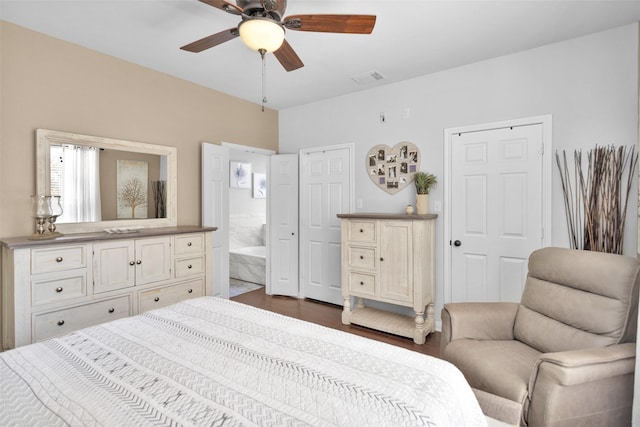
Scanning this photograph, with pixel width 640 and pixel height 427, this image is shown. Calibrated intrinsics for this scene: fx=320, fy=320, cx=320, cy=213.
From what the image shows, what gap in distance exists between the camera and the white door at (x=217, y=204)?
12.2 feet

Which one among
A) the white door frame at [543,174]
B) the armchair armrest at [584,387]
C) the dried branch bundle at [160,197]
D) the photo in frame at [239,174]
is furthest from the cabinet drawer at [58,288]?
the photo in frame at [239,174]

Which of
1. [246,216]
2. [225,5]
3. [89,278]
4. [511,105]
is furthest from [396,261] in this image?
[246,216]

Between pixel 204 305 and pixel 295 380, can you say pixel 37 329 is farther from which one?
Result: pixel 295 380

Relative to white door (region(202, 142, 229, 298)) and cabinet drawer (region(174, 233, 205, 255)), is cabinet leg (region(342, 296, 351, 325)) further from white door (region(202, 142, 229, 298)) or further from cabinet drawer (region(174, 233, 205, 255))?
cabinet drawer (region(174, 233, 205, 255))

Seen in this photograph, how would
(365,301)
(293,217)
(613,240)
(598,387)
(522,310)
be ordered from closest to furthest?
(598,387)
(522,310)
(613,240)
(365,301)
(293,217)

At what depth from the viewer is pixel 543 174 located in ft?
9.11

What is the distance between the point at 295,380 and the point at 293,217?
11.3ft

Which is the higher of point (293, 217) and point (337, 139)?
point (337, 139)

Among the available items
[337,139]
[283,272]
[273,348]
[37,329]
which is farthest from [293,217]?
[273,348]

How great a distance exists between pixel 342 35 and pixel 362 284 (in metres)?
2.33

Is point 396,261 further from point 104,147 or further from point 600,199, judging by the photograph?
point 104,147

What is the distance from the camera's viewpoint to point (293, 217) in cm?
443

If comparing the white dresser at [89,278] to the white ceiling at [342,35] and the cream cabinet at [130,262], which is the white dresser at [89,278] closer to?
the cream cabinet at [130,262]

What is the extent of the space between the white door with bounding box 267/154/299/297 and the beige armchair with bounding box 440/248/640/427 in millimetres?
2628
